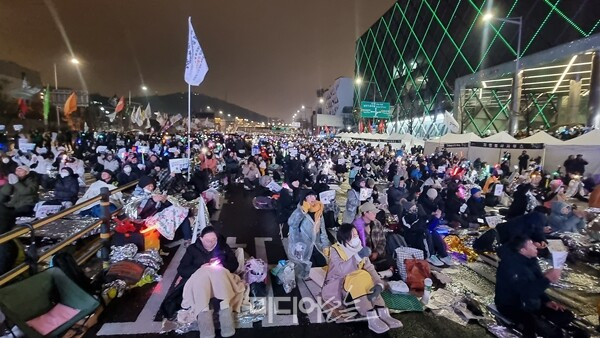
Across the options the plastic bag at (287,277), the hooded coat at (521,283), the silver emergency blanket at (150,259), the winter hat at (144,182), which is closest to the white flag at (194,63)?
the winter hat at (144,182)

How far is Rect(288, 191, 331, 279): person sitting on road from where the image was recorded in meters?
5.38

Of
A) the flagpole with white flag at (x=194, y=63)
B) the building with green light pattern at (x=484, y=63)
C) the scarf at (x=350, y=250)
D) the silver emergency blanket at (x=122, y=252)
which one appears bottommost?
the silver emergency blanket at (x=122, y=252)

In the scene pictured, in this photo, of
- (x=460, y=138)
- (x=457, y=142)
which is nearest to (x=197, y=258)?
(x=457, y=142)

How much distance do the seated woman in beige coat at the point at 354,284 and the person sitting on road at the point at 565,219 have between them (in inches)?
249

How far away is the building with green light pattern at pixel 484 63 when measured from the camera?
21.8 m

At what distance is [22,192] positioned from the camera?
7758 millimetres

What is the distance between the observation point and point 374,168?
60.2 ft

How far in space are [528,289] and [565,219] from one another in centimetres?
541

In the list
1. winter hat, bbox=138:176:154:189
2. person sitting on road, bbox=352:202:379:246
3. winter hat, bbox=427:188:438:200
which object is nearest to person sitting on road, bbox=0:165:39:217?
winter hat, bbox=138:176:154:189

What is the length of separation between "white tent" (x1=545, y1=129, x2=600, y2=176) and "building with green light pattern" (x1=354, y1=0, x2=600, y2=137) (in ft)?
9.96

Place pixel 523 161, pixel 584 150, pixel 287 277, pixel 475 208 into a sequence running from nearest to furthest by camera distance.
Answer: pixel 287 277 → pixel 475 208 → pixel 584 150 → pixel 523 161

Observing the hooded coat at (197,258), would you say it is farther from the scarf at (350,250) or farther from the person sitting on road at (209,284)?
the scarf at (350,250)

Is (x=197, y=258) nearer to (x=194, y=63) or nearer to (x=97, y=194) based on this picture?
(x=97, y=194)

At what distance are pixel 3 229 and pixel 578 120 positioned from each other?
3291 cm
